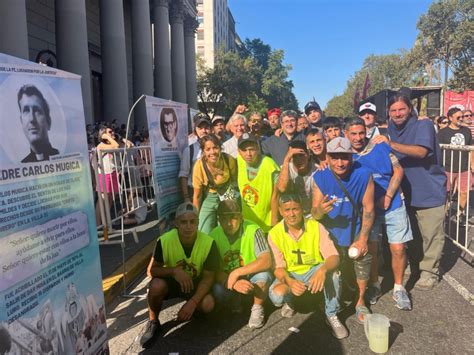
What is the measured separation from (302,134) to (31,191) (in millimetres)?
3635

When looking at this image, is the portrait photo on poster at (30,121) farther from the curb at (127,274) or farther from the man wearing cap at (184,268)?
the curb at (127,274)

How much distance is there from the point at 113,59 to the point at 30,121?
18645 mm

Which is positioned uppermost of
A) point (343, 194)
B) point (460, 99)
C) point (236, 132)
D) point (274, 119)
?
point (460, 99)

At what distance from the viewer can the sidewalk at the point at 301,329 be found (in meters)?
3.10

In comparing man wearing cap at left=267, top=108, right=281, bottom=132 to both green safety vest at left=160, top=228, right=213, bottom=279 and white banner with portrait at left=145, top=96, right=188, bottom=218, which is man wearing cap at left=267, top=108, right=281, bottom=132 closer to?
white banner with portrait at left=145, top=96, right=188, bottom=218

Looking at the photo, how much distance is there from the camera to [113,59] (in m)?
19.1

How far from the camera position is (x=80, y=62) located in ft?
49.3

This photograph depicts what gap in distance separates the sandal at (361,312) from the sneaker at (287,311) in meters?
0.57

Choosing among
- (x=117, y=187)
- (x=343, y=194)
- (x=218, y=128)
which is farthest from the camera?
(x=117, y=187)

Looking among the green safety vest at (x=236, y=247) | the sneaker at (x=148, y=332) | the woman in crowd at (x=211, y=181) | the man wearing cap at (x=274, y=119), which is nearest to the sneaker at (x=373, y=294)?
the green safety vest at (x=236, y=247)

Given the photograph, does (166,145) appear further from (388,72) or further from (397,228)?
(388,72)

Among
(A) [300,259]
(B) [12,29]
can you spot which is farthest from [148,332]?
(B) [12,29]

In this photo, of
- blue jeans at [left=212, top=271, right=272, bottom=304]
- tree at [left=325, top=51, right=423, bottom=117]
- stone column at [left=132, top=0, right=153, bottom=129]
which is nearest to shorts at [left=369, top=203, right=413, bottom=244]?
blue jeans at [left=212, top=271, right=272, bottom=304]

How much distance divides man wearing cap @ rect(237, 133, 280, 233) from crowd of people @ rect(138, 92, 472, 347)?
10 millimetres
